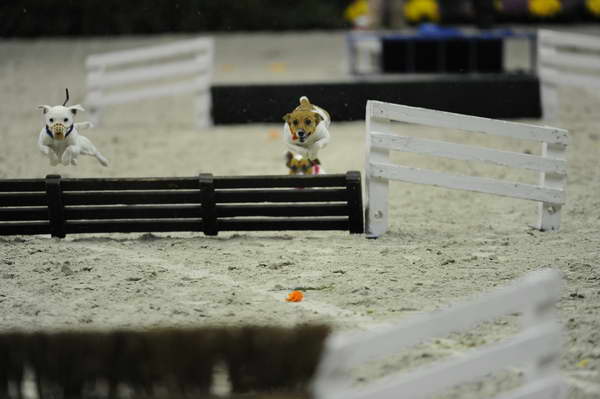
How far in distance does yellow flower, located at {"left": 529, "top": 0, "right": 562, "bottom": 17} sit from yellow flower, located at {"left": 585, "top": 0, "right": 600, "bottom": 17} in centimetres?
74

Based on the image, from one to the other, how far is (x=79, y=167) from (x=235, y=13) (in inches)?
587

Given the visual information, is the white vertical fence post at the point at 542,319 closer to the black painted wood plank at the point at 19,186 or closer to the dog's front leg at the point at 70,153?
the dog's front leg at the point at 70,153

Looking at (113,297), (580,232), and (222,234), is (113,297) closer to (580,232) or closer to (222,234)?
(222,234)

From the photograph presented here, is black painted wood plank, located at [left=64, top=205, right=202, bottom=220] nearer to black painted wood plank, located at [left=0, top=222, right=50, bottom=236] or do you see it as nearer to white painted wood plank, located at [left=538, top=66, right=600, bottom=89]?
black painted wood plank, located at [left=0, top=222, right=50, bottom=236]

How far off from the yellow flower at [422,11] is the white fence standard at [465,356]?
2199 cm

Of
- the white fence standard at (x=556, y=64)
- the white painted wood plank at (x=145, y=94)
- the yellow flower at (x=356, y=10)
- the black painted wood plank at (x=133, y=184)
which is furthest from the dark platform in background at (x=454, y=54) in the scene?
the yellow flower at (x=356, y=10)

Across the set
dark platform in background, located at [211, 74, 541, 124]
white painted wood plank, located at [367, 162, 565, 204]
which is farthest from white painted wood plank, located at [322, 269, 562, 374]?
dark platform in background, located at [211, 74, 541, 124]

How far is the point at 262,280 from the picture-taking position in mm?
6973

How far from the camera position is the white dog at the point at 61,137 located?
7.32 metres

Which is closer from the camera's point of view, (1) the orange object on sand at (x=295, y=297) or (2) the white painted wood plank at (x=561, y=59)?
(1) the orange object on sand at (x=295, y=297)

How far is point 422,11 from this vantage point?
25.8m

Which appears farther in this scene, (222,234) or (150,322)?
(222,234)

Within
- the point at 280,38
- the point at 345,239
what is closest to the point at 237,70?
the point at 280,38

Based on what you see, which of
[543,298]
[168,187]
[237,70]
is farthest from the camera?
[237,70]
